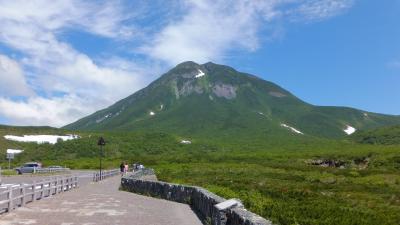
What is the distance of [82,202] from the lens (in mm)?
26219

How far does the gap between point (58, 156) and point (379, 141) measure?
381ft

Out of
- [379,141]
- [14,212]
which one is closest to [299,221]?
[14,212]

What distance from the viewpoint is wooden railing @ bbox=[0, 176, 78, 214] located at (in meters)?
20.9

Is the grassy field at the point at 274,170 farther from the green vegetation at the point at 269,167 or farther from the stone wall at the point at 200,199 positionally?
the stone wall at the point at 200,199

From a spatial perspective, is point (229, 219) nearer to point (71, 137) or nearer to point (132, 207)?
point (132, 207)

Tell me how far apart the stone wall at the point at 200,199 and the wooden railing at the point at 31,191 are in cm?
472

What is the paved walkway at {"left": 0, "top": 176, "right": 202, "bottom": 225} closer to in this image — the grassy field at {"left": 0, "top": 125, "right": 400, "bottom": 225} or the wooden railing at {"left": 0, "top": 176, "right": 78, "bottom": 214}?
the wooden railing at {"left": 0, "top": 176, "right": 78, "bottom": 214}

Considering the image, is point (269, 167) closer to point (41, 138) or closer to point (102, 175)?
point (102, 175)

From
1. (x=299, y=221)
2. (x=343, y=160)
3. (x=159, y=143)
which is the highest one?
(x=159, y=143)

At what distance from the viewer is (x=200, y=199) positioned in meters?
21.3

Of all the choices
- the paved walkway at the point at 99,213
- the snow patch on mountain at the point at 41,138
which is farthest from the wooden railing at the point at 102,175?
the snow patch on mountain at the point at 41,138

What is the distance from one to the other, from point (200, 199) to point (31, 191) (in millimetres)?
10883

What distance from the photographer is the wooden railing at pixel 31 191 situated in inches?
823

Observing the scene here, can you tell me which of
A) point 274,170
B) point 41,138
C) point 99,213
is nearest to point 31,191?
point 99,213
